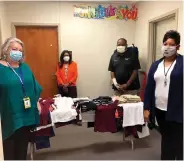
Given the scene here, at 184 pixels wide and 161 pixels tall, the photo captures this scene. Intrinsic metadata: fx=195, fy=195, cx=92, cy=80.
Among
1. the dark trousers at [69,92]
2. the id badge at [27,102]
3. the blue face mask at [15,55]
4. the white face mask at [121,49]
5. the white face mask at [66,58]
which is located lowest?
the dark trousers at [69,92]

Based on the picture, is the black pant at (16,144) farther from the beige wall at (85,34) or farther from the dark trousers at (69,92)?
the beige wall at (85,34)

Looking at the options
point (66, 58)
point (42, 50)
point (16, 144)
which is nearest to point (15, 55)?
point (16, 144)

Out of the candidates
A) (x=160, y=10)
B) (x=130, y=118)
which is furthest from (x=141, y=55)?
(x=130, y=118)

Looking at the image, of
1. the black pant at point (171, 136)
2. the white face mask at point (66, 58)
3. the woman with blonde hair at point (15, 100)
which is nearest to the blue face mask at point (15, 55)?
the woman with blonde hair at point (15, 100)

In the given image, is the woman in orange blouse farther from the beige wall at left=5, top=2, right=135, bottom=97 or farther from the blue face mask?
the blue face mask

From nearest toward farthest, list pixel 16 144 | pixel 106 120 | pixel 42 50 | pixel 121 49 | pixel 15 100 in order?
1. pixel 15 100
2. pixel 16 144
3. pixel 106 120
4. pixel 121 49
5. pixel 42 50

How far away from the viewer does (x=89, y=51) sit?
320 centimetres

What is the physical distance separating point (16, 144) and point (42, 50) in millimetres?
2031

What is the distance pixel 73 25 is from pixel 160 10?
133 centimetres

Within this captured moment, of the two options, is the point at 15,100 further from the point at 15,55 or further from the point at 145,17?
the point at 145,17

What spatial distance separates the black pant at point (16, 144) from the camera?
1.30m

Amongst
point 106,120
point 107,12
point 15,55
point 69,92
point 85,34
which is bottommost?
point 106,120

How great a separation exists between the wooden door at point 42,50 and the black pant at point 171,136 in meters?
2.14

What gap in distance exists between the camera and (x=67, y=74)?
301cm
